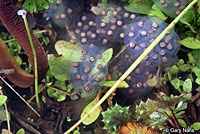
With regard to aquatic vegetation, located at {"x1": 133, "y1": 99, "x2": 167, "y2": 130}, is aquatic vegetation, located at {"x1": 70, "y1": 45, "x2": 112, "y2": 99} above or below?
above

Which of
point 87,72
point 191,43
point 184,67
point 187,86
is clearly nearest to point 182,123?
point 187,86

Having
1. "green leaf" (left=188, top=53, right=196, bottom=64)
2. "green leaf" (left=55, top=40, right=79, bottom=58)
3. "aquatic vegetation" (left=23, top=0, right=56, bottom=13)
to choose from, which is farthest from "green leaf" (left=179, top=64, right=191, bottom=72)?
"aquatic vegetation" (left=23, top=0, right=56, bottom=13)

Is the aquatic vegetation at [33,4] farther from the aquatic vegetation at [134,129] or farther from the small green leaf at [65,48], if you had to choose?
the aquatic vegetation at [134,129]

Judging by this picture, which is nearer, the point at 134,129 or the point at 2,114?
the point at 134,129

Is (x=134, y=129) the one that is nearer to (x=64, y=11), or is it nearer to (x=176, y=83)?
(x=176, y=83)

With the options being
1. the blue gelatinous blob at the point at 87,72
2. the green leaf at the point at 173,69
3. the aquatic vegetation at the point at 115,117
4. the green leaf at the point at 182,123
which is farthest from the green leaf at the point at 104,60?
the green leaf at the point at 182,123

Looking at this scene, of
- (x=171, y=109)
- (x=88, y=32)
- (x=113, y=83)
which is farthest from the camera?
(x=88, y=32)

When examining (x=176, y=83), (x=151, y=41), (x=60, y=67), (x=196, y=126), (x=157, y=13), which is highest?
(x=157, y=13)

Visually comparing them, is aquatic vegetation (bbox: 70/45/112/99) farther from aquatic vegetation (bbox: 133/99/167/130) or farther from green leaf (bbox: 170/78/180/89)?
green leaf (bbox: 170/78/180/89)
